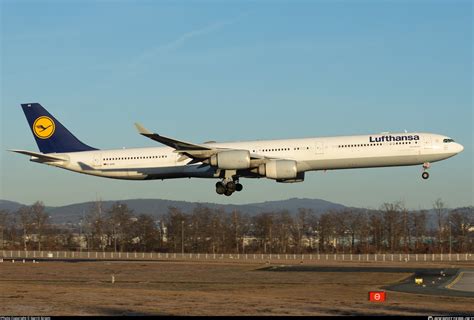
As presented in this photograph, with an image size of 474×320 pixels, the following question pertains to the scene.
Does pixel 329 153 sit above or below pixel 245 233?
above

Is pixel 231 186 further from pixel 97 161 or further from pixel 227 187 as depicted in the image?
pixel 97 161

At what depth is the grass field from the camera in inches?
1446

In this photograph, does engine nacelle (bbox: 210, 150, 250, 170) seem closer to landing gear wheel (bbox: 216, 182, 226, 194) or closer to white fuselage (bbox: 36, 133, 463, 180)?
white fuselage (bbox: 36, 133, 463, 180)

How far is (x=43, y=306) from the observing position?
3869 cm

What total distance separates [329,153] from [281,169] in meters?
3.91

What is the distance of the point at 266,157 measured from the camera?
56656 mm

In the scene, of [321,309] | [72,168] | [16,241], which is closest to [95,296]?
[321,309]

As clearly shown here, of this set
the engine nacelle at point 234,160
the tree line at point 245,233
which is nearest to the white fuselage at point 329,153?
the engine nacelle at point 234,160

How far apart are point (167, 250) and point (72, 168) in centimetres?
7190

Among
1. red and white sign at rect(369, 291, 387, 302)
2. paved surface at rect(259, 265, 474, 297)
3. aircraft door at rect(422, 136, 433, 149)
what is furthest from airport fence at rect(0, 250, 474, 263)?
red and white sign at rect(369, 291, 387, 302)

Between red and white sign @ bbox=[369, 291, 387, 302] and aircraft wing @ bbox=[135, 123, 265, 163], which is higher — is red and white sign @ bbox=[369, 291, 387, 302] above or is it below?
below

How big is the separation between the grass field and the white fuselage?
8.69 meters

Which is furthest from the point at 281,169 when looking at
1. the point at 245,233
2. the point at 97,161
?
the point at 245,233

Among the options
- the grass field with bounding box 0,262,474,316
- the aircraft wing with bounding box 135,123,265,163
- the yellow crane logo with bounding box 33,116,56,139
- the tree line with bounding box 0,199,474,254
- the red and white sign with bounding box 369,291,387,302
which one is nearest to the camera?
the grass field with bounding box 0,262,474,316
